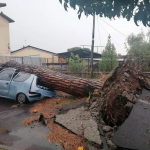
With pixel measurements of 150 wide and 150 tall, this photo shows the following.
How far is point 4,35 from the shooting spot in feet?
71.5

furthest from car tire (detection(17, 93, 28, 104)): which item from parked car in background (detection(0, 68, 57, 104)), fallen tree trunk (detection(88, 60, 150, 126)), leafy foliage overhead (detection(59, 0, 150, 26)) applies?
leafy foliage overhead (detection(59, 0, 150, 26))

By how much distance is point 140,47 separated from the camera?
1719 cm

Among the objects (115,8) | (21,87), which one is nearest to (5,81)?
(21,87)

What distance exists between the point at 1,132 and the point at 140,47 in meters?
15.7

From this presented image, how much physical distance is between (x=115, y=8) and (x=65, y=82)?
231 inches

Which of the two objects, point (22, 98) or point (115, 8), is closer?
point (115, 8)

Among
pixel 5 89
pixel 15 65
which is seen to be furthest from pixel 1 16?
pixel 5 89

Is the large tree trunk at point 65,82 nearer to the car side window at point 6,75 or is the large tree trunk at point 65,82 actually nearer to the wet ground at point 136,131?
the car side window at point 6,75

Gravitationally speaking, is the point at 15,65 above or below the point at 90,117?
above

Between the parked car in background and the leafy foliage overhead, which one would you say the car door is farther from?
the leafy foliage overhead

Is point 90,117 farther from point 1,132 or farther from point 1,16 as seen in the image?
point 1,16

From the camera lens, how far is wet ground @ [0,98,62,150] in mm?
3824

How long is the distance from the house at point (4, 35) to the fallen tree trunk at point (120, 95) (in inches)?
731

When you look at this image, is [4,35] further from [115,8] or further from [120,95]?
[115,8]
